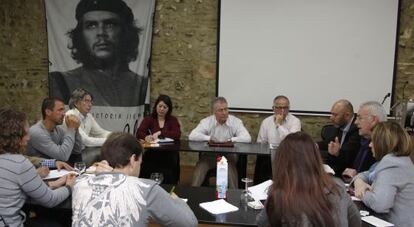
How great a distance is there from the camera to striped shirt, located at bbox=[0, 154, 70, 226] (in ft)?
6.42

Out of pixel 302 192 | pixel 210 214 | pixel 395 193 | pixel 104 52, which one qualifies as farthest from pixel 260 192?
pixel 104 52

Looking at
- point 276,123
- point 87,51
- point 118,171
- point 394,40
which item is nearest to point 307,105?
point 276,123

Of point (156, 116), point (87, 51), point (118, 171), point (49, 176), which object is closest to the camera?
point (118, 171)

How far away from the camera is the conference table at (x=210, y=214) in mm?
1964

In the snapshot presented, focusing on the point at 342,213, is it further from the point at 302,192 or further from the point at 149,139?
the point at 149,139

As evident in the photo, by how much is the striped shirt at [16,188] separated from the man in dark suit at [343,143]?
99.5 inches

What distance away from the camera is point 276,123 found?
14.6ft

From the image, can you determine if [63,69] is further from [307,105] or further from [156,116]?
[307,105]

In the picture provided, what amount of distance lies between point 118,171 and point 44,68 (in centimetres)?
487

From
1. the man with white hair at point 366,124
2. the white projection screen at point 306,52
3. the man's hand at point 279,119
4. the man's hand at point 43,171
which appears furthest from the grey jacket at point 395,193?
the white projection screen at point 306,52

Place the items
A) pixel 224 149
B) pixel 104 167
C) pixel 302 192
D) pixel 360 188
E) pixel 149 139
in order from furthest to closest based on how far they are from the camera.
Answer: pixel 149 139 < pixel 224 149 < pixel 360 188 < pixel 104 167 < pixel 302 192

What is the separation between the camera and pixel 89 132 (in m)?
4.20

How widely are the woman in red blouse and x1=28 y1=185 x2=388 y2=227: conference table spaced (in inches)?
61.6

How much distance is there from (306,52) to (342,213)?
3.83 metres
